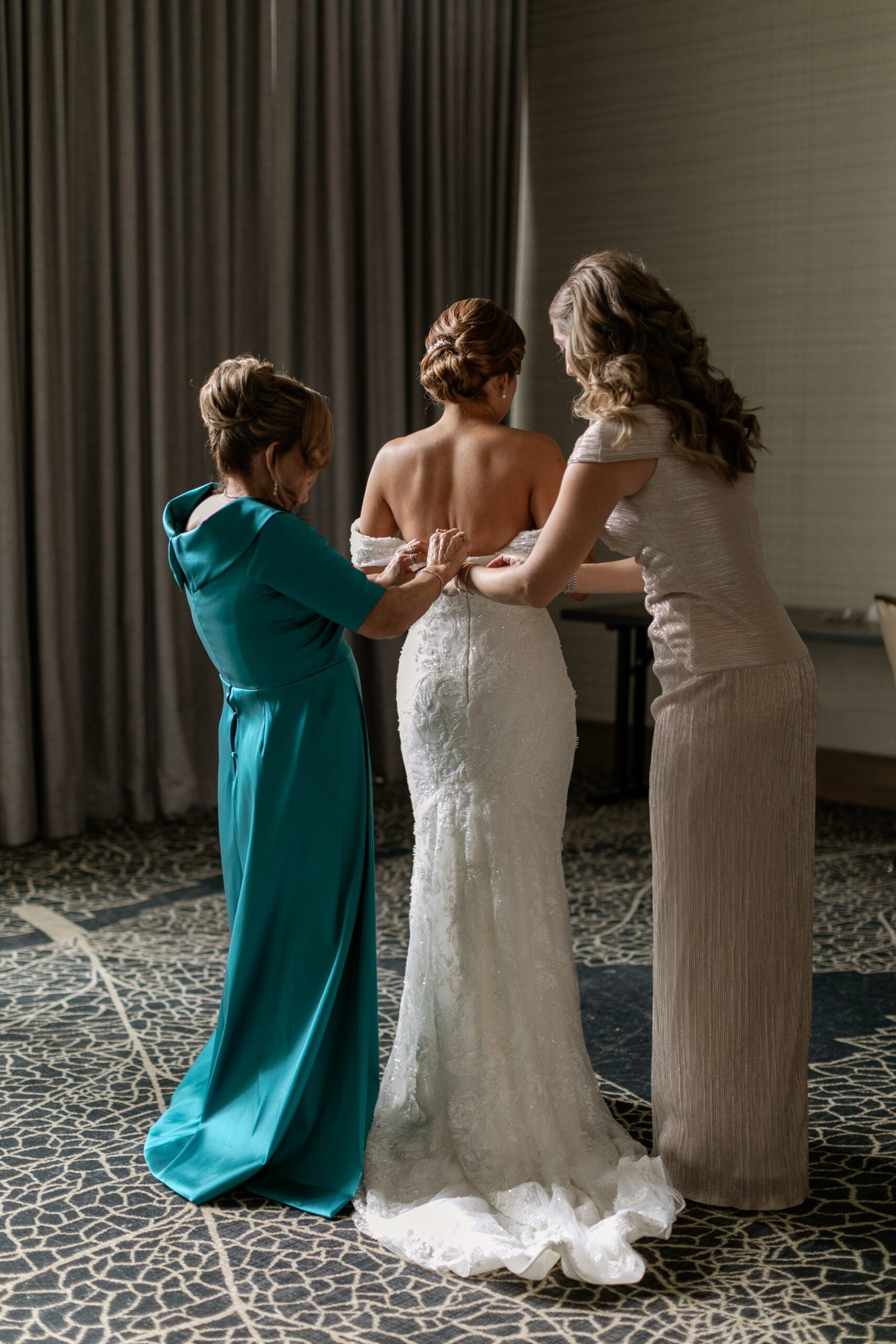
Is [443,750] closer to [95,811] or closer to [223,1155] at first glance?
[223,1155]

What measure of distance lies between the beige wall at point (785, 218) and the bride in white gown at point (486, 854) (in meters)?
3.54

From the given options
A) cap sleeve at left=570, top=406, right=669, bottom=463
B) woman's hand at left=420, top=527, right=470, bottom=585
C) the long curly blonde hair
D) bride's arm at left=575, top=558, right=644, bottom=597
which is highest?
the long curly blonde hair

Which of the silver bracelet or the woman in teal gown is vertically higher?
the silver bracelet

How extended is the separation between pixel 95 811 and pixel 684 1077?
3.40m

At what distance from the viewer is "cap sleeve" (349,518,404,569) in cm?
262

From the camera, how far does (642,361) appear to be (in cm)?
223

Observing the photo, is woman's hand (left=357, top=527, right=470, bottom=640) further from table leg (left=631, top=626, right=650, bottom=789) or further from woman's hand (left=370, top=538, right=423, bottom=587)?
table leg (left=631, top=626, right=650, bottom=789)

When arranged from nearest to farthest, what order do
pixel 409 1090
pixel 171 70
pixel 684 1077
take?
pixel 684 1077 → pixel 409 1090 → pixel 171 70

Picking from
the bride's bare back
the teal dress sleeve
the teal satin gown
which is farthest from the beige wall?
the teal dress sleeve

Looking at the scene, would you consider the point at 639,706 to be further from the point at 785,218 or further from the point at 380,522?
the point at 380,522

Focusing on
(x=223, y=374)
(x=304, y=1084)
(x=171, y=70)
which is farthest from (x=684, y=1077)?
(x=171, y=70)

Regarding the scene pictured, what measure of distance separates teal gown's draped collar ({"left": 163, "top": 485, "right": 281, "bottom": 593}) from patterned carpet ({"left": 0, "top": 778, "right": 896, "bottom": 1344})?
3.63 ft

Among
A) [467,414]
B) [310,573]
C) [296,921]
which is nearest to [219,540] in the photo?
[310,573]

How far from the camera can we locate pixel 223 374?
7.73ft
